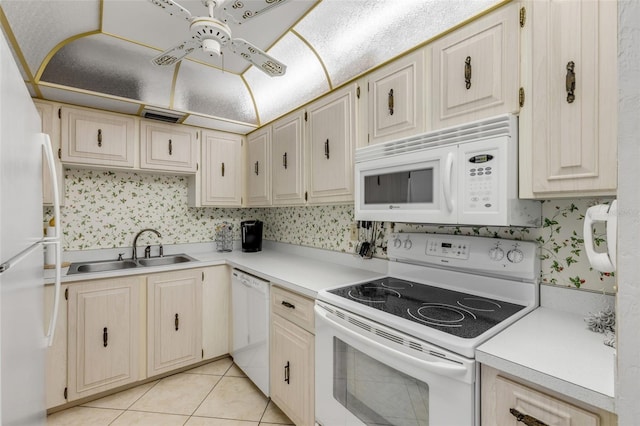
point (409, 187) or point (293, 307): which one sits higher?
point (409, 187)

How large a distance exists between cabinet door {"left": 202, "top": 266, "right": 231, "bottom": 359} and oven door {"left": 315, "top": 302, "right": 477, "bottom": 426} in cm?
136

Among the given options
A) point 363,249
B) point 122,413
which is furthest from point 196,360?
point 363,249

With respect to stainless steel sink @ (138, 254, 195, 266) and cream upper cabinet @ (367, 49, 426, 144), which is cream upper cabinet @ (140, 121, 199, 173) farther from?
cream upper cabinet @ (367, 49, 426, 144)

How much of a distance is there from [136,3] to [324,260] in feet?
7.22

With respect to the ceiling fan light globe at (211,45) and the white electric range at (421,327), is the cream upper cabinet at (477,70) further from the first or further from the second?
the ceiling fan light globe at (211,45)

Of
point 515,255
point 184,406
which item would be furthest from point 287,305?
point 515,255

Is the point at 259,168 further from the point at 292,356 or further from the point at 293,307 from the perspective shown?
the point at 292,356

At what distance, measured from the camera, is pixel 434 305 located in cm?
133

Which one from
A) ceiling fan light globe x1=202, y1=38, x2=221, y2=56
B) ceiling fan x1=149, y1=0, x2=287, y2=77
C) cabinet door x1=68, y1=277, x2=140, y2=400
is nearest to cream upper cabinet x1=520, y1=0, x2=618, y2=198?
ceiling fan x1=149, y1=0, x2=287, y2=77

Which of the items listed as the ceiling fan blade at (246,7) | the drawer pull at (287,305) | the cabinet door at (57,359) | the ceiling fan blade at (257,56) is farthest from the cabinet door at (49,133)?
the drawer pull at (287,305)

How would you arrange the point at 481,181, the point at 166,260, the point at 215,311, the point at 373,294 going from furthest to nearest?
the point at 166,260 → the point at 215,311 → the point at 373,294 → the point at 481,181

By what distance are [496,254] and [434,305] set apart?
395 millimetres

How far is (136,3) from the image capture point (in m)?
1.85

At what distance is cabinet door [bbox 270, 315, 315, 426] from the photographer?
5.36 feet
